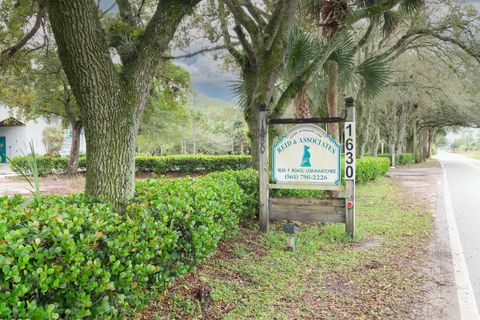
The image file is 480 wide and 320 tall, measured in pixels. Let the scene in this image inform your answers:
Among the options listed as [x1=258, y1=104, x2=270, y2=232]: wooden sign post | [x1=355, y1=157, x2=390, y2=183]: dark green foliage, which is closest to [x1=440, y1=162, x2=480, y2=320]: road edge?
[x1=258, y1=104, x2=270, y2=232]: wooden sign post

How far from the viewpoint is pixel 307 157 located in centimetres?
614

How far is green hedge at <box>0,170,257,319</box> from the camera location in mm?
2023

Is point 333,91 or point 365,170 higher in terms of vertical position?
point 333,91

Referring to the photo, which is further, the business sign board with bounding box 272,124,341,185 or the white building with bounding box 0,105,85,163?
the white building with bounding box 0,105,85,163

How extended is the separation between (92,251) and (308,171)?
4251 mm

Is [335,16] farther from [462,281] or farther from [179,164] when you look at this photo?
[179,164]

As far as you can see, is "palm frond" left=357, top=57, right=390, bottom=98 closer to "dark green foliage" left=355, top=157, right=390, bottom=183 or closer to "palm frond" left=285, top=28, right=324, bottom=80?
"palm frond" left=285, top=28, right=324, bottom=80

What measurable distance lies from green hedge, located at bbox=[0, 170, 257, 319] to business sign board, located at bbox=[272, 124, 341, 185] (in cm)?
242

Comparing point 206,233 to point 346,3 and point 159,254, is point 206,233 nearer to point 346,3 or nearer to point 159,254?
point 159,254

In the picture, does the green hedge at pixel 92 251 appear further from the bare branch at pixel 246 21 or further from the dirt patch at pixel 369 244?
the bare branch at pixel 246 21

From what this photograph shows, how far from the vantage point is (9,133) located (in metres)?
31.8

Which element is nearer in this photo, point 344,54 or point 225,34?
point 344,54

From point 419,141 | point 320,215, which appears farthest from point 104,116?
point 419,141

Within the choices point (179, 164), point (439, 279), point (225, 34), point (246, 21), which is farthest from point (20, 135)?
point (439, 279)
